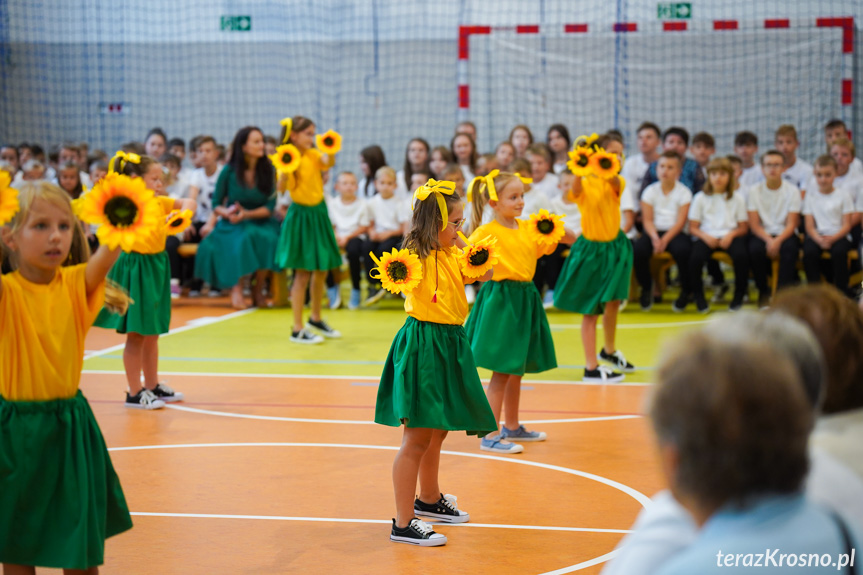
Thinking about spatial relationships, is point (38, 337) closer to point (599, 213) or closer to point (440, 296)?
point (440, 296)

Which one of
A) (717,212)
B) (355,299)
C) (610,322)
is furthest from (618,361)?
(355,299)

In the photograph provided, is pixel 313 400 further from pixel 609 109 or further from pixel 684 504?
pixel 609 109

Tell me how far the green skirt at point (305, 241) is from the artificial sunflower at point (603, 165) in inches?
93.9

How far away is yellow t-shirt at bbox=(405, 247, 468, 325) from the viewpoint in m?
3.55

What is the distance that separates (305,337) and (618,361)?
252 cm

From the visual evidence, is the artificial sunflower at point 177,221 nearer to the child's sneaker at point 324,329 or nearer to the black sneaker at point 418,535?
the child's sneaker at point 324,329

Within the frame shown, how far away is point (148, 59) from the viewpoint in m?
13.0

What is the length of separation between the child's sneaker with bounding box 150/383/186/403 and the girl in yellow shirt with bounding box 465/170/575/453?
6.36 feet

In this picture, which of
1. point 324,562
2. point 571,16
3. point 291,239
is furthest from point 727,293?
point 324,562

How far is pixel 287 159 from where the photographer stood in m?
7.20

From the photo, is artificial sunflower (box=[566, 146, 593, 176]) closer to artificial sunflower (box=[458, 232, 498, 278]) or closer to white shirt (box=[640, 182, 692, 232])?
artificial sunflower (box=[458, 232, 498, 278])

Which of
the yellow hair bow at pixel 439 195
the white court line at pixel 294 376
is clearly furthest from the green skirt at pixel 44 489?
the white court line at pixel 294 376

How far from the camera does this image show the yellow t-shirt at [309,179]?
7.36m

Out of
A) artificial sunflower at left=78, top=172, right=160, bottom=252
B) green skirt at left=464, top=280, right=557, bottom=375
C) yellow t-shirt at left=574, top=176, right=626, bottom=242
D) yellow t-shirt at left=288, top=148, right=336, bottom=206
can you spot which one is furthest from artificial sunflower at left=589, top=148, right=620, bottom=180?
artificial sunflower at left=78, top=172, right=160, bottom=252
